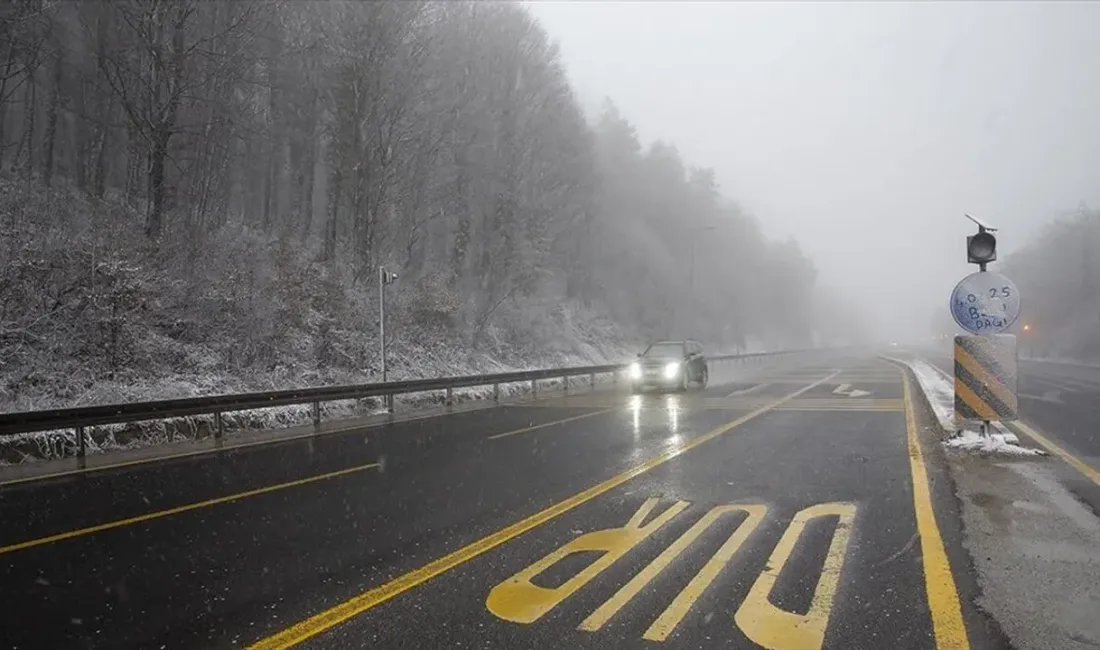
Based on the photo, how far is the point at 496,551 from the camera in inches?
219

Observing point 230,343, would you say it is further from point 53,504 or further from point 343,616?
point 343,616

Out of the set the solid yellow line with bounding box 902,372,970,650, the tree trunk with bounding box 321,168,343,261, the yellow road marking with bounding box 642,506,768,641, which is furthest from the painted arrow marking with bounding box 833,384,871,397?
the tree trunk with bounding box 321,168,343,261

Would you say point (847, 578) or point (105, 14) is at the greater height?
point (105, 14)

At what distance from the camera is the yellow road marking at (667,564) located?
4.16 metres

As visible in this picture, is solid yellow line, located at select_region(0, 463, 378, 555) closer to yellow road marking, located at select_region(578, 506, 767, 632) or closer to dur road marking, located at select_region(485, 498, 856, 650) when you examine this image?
dur road marking, located at select_region(485, 498, 856, 650)

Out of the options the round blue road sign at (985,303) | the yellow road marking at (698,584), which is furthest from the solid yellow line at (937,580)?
the round blue road sign at (985,303)

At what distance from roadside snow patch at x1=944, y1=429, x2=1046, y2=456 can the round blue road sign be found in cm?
156

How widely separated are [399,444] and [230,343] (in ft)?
25.7

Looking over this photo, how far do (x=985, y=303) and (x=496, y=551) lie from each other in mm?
8276

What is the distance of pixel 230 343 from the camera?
17219 millimetres

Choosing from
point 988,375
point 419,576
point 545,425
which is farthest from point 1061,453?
point 419,576

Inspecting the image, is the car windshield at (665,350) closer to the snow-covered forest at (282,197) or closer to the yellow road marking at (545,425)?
the snow-covered forest at (282,197)

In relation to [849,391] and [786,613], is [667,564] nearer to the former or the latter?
[786,613]

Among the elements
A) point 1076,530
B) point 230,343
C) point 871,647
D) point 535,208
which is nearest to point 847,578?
point 871,647
